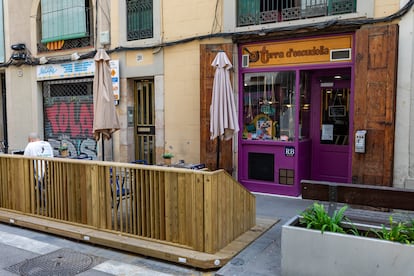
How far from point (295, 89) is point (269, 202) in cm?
237

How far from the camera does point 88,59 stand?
10219 millimetres

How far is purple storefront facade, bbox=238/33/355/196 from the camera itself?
7.57 m

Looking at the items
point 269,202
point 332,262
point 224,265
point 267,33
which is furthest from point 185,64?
point 332,262

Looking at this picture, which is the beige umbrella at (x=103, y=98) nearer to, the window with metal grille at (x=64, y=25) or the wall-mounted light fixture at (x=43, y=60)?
the window with metal grille at (x=64, y=25)

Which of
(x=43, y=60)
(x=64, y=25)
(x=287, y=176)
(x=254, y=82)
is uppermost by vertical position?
(x=64, y=25)

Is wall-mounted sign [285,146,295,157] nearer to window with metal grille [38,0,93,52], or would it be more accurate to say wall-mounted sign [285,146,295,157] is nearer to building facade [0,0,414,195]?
building facade [0,0,414,195]

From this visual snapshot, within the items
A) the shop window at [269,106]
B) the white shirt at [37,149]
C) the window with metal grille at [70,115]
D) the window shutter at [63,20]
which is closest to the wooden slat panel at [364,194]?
the shop window at [269,106]

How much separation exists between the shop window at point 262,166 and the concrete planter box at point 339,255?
383cm

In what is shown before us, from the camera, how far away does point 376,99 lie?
6.39 metres

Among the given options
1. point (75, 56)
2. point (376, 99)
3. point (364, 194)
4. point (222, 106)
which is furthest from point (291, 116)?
point (75, 56)

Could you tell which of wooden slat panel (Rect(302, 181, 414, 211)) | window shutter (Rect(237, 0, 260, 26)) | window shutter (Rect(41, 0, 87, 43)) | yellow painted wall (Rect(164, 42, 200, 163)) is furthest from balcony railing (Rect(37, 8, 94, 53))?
wooden slat panel (Rect(302, 181, 414, 211))

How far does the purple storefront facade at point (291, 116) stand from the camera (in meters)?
7.57

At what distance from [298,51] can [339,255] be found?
4.79 meters

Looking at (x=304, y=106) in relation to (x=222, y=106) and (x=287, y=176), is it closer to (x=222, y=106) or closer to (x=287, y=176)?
(x=287, y=176)
